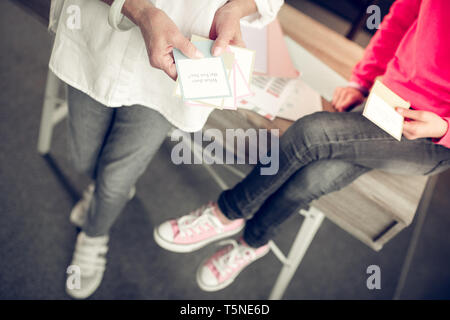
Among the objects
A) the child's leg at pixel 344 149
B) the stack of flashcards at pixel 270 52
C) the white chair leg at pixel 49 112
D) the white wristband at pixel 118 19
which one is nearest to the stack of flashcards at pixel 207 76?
the white wristband at pixel 118 19

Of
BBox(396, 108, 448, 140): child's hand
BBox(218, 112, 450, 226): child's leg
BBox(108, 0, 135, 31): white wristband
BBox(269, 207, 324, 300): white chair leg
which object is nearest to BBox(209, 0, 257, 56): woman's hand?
BBox(108, 0, 135, 31): white wristband

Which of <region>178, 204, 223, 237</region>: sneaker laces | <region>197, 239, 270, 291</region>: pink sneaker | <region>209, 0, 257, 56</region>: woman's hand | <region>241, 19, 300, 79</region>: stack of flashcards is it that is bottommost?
<region>197, 239, 270, 291</region>: pink sneaker

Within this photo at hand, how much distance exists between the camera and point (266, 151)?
858 millimetres

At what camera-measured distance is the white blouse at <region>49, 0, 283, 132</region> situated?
0.61 meters

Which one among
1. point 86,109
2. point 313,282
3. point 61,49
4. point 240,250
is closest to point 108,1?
point 61,49

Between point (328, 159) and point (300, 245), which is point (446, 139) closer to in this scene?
point (328, 159)

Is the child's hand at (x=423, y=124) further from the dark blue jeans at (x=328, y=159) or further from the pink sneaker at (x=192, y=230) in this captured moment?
the pink sneaker at (x=192, y=230)

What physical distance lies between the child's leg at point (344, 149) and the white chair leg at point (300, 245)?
0.19m

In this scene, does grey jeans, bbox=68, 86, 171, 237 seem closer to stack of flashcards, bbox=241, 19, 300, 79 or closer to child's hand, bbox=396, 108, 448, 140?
stack of flashcards, bbox=241, 19, 300, 79

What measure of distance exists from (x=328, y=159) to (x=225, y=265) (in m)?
0.49

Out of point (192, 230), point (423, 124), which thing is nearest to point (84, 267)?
point (192, 230)

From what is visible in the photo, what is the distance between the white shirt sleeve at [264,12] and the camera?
67 cm

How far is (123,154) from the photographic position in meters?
0.80

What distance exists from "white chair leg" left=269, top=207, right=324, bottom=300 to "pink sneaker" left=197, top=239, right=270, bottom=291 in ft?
0.34
